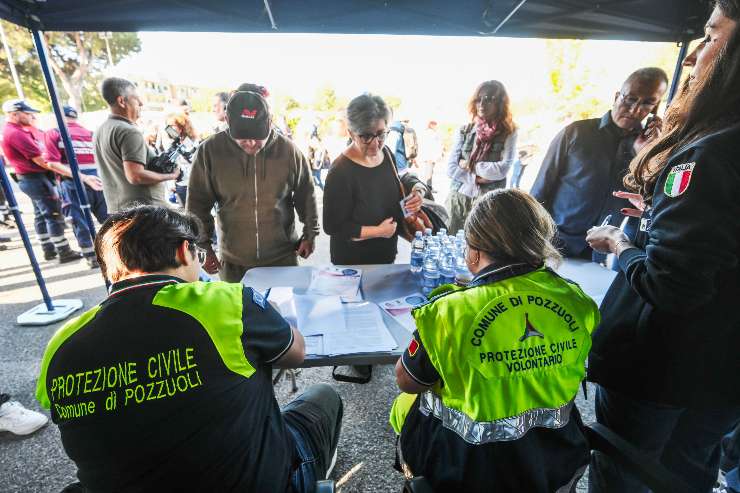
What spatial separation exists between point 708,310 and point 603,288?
0.98 m

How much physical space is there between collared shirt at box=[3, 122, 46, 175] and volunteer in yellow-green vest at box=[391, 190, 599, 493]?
5.75 m

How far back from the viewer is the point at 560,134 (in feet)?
7.70

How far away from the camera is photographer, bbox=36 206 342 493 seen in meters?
0.81

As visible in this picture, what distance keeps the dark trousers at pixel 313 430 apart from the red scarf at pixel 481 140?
2.58 metres

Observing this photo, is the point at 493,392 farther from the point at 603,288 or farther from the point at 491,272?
the point at 603,288

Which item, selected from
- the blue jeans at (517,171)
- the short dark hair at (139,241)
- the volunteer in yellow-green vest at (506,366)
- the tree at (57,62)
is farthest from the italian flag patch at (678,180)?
the tree at (57,62)

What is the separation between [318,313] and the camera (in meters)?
1.61

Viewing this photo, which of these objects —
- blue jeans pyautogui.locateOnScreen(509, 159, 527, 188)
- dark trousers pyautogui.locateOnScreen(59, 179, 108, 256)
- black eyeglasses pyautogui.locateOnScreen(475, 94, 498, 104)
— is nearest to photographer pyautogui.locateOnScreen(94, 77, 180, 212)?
dark trousers pyautogui.locateOnScreen(59, 179, 108, 256)

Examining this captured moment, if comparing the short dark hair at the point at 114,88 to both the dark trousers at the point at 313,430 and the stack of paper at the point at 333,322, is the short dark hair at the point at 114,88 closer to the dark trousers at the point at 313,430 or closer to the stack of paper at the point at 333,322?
the stack of paper at the point at 333,322

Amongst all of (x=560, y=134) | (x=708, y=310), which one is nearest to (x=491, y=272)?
(x=708, y=310)

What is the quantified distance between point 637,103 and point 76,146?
5549 millimetres

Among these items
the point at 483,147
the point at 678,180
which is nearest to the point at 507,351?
the point at 678,180

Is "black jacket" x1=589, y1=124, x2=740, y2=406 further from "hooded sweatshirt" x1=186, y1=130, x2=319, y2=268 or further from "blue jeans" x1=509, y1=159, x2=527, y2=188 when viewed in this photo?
"blue jeans" x1=509, y1=159, x2=527, y2=188

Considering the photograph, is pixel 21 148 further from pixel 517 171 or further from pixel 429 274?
pixel 517 171
